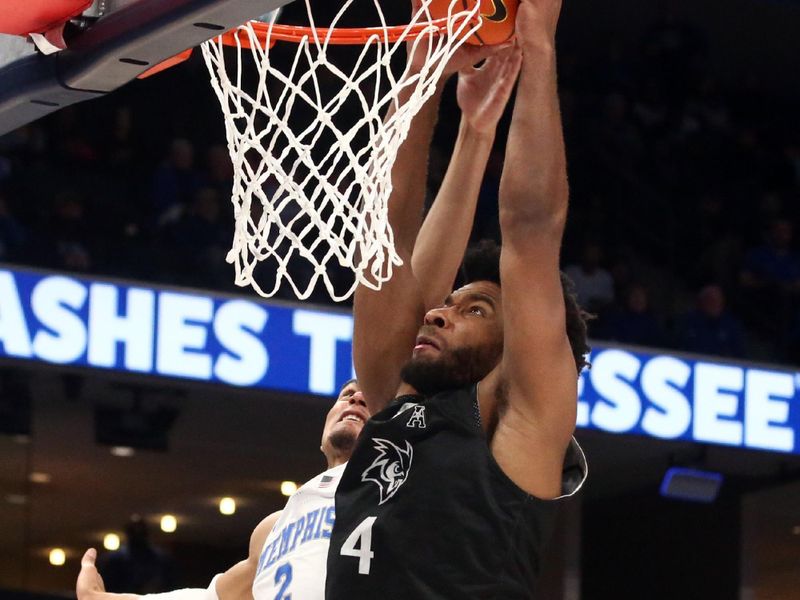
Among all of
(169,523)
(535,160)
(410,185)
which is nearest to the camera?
(535,160)

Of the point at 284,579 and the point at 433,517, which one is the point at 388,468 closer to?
the point at 433,517

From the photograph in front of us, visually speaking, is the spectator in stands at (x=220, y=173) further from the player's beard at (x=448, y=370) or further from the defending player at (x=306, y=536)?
the player's beard at (x=448, y=370)

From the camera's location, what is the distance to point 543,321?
2711 mm

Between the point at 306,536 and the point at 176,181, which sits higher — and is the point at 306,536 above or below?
below

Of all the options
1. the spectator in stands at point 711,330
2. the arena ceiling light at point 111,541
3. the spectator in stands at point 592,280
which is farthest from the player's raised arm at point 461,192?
the arena ceiling light at point 111,541

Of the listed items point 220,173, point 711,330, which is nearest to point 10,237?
point 220,173

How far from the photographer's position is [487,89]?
3.29 m

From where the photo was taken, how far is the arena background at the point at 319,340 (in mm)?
7301

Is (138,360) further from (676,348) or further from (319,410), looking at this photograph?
(676,348)

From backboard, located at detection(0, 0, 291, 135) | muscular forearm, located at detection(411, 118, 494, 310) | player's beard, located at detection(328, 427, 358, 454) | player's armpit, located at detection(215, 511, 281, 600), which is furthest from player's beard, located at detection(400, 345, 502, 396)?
player's armpit, located at detection(215, 511, 281, 600)

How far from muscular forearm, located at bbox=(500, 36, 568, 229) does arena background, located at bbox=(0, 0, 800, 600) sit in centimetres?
447

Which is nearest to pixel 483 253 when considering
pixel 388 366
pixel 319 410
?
pixel 388 366

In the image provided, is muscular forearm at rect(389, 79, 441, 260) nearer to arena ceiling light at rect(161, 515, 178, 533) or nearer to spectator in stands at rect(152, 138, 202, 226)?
spectator in stands at rect(152, 138, 202, 226)

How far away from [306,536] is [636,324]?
548 cm
